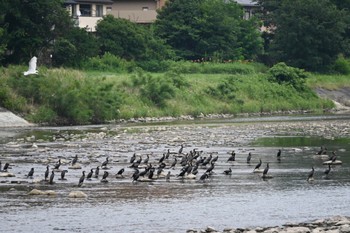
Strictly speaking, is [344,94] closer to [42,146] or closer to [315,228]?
[42,146]

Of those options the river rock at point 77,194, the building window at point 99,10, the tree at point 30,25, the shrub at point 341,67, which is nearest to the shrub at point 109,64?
the tree at point 30,25

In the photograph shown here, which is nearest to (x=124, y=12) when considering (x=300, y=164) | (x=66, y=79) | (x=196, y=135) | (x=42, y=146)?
(x=66, y=79)

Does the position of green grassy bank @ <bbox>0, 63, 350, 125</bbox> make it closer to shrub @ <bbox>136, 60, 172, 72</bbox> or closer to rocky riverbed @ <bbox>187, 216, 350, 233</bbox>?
shrub @ <bbox>136, 60, 172, 72</bbox>

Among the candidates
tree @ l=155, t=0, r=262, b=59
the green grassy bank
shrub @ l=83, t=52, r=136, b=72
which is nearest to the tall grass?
the green grassy bank

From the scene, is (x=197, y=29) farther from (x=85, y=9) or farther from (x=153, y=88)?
(x=153, y=88)

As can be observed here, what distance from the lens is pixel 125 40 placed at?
87.1 m

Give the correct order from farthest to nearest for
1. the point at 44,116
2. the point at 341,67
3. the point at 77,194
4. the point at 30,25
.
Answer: the point at 341,67
the point at 30,25
the point at 44,116
the point at 77,194

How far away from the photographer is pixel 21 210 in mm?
28516

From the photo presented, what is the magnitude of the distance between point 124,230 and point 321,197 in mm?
7840

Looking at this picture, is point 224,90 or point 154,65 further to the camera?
point 154,65

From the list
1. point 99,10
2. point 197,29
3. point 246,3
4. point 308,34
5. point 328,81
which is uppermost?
point 246,3

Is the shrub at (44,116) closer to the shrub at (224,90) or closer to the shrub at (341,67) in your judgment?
the shrub at (224,90)

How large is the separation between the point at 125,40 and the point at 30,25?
16377 millimetres

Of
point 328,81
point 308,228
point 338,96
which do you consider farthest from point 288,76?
point 308,228
